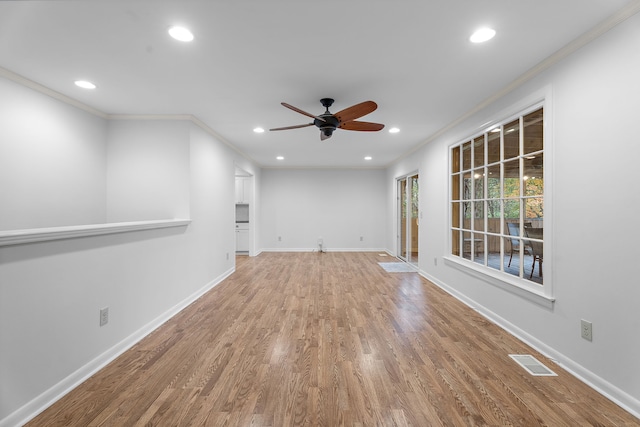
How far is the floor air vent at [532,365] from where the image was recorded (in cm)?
202

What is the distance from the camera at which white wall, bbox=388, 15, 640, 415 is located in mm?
1690

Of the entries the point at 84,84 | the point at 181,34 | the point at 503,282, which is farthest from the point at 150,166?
the point at 503,282

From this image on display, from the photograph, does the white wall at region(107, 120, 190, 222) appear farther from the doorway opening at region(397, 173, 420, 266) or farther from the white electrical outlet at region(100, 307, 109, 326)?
the doorway opening at region(397, 173, 420, 266)

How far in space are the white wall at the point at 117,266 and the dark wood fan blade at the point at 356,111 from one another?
1995 millimetres

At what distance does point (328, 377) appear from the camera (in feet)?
6.46

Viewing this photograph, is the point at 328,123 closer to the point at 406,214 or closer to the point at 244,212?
the point at 406,214

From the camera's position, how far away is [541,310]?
7.72 ft

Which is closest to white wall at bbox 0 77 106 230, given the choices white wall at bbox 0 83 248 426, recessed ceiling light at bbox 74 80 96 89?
white wall at bbox 0 83 248 426

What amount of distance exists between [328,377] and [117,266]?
6.41 ft

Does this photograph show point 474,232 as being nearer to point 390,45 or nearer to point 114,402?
point 390,45

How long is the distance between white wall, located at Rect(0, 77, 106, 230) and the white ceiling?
27 centimetres

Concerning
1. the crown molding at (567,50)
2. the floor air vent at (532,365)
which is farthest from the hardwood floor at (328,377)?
the crown molding at (567,50)

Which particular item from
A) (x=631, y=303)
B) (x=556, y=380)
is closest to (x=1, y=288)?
(x=556, y=380)

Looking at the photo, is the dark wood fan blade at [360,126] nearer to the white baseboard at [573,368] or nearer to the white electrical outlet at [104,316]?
the white baseboard at [573,368]
